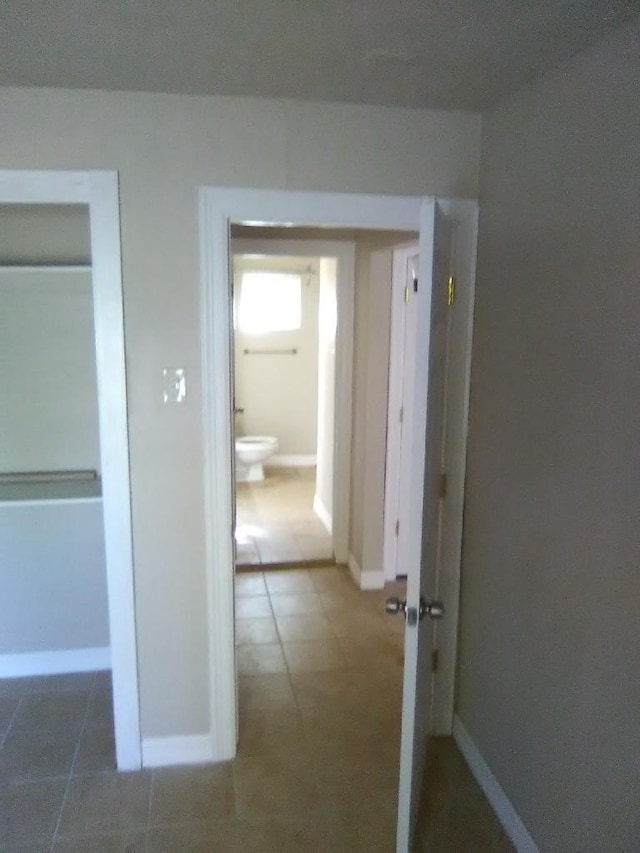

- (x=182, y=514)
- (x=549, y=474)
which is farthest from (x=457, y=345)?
(x=182, y=514)

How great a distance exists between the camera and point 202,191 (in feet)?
7.34

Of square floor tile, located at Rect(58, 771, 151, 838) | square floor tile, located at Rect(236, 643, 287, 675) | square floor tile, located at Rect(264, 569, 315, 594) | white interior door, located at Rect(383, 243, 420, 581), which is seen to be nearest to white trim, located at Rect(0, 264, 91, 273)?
white interior door, located at Rect(383, 243, 420, 581)

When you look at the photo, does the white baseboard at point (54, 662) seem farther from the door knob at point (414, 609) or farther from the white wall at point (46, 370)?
the door knob at point (414, 609)

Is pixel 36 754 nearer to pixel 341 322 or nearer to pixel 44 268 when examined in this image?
pixel 44 268

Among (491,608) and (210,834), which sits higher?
(491,608)

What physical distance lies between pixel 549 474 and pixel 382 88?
1.26 meters

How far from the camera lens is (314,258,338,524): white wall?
15.6ft

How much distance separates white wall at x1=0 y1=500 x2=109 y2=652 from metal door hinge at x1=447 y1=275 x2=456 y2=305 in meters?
1.83

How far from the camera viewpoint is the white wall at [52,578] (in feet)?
10.2

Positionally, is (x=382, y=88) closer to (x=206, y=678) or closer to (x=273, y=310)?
(x=206, y=678)

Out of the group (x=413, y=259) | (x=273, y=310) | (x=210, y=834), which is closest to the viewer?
(x=210, y=834)

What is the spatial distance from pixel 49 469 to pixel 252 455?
3.25 m

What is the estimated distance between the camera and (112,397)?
7.55 ft

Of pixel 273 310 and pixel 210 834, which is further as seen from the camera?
pixel 273 310
